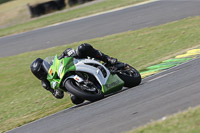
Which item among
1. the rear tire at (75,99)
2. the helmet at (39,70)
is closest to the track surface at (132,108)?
the rear tire at (75,99)

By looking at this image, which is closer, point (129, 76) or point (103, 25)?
point (129, 76)

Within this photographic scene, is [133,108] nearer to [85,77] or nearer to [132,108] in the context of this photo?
[132,108]

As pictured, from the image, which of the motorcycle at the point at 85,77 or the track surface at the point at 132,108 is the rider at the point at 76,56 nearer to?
the motorcycle at the point at 85,77

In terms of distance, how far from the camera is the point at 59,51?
18.2m

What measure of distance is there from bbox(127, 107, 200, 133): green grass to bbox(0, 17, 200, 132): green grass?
→ 4329 millimetres

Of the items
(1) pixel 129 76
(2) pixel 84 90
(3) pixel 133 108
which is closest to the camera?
(3) pixel 133 108

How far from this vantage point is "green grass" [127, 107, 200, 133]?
482 centimetres

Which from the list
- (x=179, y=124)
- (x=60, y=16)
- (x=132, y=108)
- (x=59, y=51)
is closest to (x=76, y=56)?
(x=132, y=108)

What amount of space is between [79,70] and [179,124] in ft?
12.2

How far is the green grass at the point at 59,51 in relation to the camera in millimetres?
10375

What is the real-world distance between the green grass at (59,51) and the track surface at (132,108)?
156 cm

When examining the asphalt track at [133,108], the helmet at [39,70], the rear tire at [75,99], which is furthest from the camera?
the rear tire at [75,99]

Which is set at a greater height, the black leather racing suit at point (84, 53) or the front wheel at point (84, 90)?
the black leather racing suit at point (84, 53)

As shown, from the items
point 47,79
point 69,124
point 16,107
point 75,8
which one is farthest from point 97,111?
point 75,8
